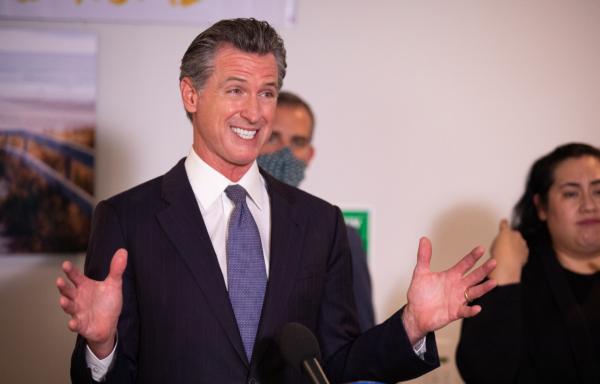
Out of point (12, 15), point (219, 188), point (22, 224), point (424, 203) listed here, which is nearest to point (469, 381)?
point (424, 203)

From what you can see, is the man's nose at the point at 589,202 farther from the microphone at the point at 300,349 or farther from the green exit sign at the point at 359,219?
the microphone at the point at 300,349

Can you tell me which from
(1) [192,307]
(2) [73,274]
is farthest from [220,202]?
(2) [73,274]

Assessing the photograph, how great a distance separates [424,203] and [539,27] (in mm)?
912

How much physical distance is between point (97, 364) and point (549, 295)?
61.1 inches

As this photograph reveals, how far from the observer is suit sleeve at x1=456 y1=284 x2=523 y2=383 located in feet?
7.05

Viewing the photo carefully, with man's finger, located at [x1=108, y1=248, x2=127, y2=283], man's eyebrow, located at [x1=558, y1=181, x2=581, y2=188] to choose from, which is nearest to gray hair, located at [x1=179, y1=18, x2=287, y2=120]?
man's finger, located at [x1=108, y1=248, x2=127, y2=283]

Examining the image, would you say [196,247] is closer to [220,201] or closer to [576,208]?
[220,201]

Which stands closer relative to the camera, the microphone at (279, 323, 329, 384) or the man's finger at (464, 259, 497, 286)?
the microphone at (279, 323, 329, 384)

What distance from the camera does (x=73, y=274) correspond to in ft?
3.97

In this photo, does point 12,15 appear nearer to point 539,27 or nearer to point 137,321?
point 137,321

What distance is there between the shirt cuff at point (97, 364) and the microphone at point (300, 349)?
1.18ft

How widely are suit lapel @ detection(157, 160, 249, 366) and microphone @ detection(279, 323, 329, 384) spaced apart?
0.22m

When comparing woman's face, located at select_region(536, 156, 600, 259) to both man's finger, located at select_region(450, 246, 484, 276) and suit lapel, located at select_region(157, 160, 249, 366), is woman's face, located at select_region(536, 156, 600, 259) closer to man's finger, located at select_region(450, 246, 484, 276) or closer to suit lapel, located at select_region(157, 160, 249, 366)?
man's finger, located at select_region(450, 246, 484, 276)

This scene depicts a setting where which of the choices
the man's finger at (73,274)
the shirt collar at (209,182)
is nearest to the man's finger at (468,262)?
the shirt collar at (209,182)
